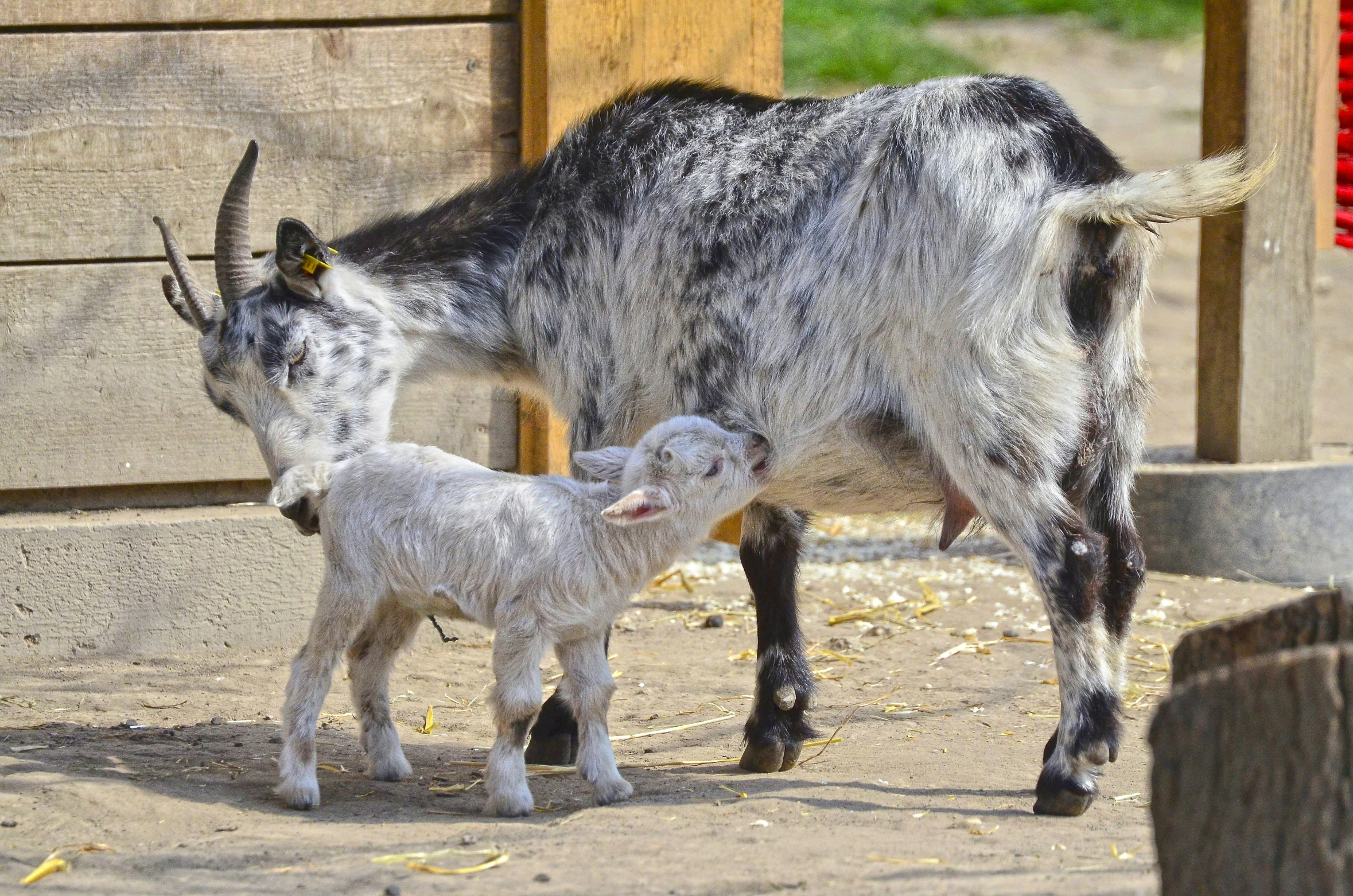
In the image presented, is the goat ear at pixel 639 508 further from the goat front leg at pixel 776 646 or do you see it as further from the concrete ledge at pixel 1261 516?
the concrete ledge at pixel 1261 516

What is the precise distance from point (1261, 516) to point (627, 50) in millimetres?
2883

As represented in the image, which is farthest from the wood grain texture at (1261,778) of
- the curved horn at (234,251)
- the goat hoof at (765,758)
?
the curved horn at (234,251)

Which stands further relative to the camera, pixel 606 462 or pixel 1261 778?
pixel 606 462

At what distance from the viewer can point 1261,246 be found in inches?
216

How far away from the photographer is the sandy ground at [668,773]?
283 cm

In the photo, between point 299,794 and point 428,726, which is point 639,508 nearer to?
point 299,794

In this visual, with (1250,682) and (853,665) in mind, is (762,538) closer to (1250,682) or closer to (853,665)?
(853,665)

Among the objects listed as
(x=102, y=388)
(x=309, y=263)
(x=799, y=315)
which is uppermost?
(x=309, y=263)

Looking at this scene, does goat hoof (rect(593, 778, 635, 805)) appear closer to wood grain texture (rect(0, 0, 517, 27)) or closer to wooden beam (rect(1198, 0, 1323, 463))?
wood grain texture (rect(0, 0, 517, 27))

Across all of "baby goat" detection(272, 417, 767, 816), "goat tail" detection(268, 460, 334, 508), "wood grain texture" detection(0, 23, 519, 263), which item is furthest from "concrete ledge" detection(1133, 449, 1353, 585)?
"goat tail" detection(268, 460, 334, 508)

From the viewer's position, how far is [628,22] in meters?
4.90

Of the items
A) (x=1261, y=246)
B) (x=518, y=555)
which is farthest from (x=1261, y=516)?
(x=518, y=555)

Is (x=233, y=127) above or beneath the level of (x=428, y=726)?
above

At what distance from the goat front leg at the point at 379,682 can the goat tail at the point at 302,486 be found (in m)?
0.32
